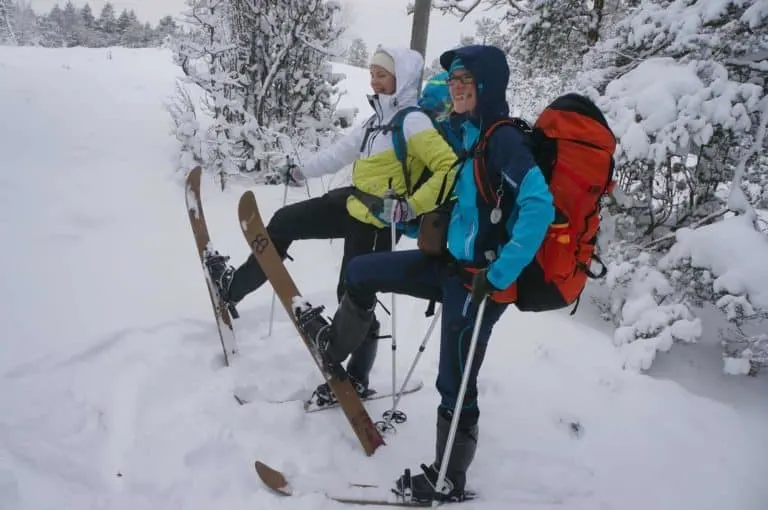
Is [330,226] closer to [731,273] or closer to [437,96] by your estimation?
[437,96]

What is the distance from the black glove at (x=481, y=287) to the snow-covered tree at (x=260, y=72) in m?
5.37

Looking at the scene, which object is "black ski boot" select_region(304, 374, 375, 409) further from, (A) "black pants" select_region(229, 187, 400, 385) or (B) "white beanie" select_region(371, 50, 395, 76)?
(B) "white beanie" select_region(371, 50, 395, 76)

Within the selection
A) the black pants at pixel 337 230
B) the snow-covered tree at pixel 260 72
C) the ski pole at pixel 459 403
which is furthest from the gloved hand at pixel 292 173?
the snow-covered tree at pixel 260 72

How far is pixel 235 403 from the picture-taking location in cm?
323

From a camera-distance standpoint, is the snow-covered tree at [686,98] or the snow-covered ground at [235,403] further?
the snow-covered tree at [686,98]

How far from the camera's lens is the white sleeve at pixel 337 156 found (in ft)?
11.7

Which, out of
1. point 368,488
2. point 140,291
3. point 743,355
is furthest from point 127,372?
point 743,355

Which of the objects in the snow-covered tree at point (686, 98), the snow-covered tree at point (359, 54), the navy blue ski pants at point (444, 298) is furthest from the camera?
the snow-covered tree at point (359, 54)

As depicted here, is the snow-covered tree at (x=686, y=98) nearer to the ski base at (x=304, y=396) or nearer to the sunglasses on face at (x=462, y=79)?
the sunglasses on face at (x=462, y=79)

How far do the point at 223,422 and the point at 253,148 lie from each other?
545cm

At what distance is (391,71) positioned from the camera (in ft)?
10.2

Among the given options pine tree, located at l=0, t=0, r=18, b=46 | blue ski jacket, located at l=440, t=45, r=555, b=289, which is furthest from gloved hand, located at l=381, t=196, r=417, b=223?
pine tree, located at l=0, t=0, r=18, b=46

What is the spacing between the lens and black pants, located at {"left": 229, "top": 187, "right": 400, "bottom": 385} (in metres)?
3.37

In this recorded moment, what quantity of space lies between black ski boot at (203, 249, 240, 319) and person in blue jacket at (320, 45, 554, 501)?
1236 mm
